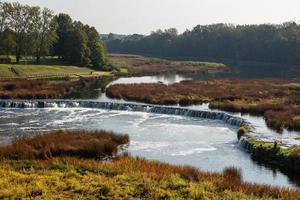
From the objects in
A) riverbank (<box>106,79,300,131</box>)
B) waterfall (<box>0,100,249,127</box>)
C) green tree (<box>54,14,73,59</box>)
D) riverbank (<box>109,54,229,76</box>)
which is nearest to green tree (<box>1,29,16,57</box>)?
green tree (<box>54,14,73,59</box>)

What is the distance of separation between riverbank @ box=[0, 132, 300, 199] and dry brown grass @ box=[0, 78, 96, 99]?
4276cm

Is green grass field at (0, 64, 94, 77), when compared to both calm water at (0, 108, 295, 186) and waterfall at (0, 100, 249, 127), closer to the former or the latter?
waterfall at (0, 100, 249, 127)

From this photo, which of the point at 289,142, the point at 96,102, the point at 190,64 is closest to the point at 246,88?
the point at 96,102

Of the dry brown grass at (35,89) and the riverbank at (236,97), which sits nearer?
the riverbank at (236,97)

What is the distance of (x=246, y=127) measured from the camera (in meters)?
46.8

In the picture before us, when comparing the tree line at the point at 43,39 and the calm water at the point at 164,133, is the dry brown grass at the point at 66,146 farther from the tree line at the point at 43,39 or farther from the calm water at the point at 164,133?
the tree line at the point at 43,39

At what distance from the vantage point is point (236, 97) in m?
70.4

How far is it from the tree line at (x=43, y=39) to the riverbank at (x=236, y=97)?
36.8 metres

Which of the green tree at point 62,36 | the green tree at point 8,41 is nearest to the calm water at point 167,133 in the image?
the green tree at point 8,41

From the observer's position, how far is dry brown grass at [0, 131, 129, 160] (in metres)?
31.5

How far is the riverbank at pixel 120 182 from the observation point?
67.9ft

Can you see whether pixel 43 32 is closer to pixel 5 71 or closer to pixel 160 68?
pixel 5 71

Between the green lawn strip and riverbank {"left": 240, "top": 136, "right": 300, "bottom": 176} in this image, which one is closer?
riverbank {"left": 240, "top": 136, "right": 300, "bottom": 176}

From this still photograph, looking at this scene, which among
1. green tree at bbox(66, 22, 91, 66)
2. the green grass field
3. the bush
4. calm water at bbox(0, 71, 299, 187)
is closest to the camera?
calm water at bbox(0, 71, 299, 187)
